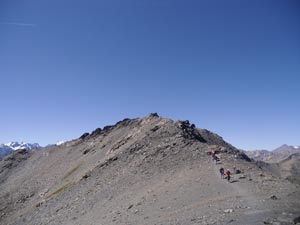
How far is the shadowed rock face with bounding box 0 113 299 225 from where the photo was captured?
28.4 m

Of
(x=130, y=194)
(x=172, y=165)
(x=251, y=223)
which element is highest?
(x=172, y=165)

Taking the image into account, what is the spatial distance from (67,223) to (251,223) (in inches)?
1265

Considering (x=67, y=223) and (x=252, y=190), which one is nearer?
(x=252, y=190)

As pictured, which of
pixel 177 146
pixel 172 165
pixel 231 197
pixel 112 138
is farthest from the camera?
pixel 112 138

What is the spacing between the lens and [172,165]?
53.4m

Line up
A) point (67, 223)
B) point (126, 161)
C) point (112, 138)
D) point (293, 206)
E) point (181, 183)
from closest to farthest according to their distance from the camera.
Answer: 1. point (293, 206)
2. point (181, 183)
3. point (67, 223)
4. point (126, 161)
5. point (112, 138)

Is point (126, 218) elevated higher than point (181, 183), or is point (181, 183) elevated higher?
point (181, 183)

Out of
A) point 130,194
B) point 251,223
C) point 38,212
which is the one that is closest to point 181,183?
point 130,194

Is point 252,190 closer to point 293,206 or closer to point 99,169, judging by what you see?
point 293,206

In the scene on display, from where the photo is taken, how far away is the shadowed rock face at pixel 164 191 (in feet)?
93.2

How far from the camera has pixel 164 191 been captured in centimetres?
4247

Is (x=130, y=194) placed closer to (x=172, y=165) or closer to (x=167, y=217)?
(x=172, y=165)

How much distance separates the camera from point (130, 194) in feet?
157

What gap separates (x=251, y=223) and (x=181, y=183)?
21.4 m
